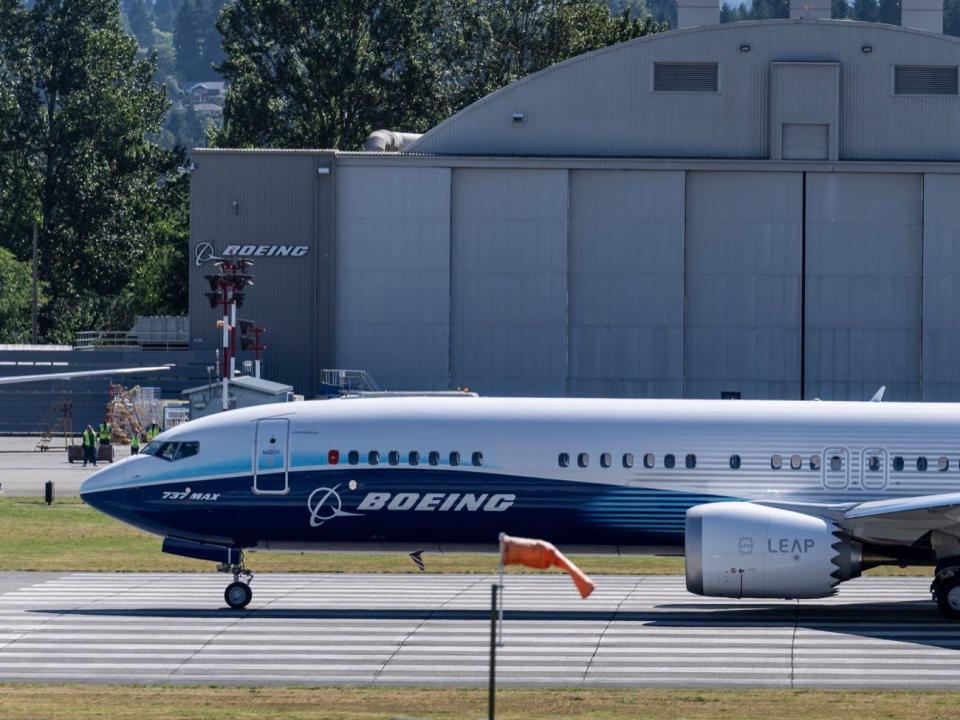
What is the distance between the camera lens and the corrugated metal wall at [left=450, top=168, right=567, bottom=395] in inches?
2817

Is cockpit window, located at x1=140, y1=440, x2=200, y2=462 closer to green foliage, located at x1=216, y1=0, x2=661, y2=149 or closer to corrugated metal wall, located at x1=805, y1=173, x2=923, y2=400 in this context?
corrugated metal wall, located at x1=805, y1=173, x2=923, y2=400

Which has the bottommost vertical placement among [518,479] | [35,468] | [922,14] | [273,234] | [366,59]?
[35,468]

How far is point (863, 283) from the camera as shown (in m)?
71.4

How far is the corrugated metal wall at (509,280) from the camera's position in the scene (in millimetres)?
71562

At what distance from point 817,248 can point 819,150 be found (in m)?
4.04

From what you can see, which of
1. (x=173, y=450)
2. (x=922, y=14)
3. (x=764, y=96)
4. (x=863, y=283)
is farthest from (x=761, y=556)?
(x=922, y=14)

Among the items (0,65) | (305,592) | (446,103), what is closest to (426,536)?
(305,592)

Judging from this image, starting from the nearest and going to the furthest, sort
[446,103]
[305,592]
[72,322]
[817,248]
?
[305,592]
[817,248]
[446,103]
[72,322]

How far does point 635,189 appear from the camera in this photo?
7150cm

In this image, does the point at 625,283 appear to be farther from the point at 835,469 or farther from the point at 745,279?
the point at 835,469

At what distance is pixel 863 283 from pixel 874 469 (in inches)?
1609

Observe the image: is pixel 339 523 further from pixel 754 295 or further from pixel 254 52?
pixel 254 52

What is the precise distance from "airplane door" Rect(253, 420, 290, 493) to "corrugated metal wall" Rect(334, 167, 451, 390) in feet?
131

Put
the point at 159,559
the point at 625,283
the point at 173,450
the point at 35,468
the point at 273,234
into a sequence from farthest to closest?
the point at 273,234
the point at 625,283
the point at 35,468
the point at 159,559
the point at 173,450
